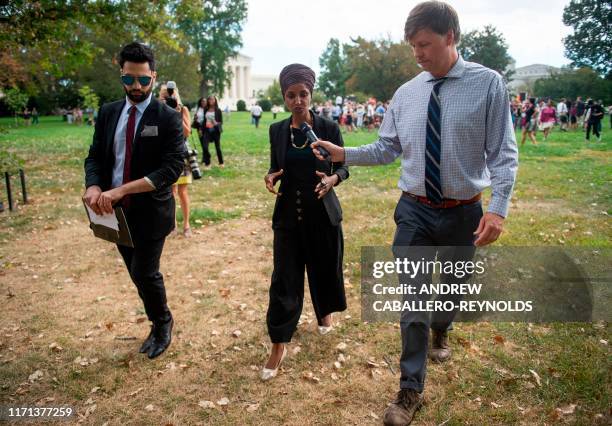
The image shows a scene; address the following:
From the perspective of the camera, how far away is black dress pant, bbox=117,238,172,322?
3793mm

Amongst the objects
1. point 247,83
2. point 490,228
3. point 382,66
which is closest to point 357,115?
point 382,66

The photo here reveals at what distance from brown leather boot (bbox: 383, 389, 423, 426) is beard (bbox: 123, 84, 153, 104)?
3004 millimetres

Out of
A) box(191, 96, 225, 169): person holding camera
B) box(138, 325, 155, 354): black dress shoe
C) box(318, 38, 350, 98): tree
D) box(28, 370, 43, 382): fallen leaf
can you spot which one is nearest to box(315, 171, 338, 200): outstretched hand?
box(138, 325, 155, 354): black dress shoe

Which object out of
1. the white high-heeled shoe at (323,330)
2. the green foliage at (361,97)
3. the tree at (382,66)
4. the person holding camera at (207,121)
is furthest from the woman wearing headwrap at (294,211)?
the green foliage at (361,97)

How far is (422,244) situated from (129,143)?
7.96ft

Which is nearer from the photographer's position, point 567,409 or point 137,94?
point 567,409

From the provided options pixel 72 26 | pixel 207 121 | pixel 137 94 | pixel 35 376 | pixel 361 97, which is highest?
pixel 361 97

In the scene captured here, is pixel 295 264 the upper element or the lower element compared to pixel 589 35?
lower

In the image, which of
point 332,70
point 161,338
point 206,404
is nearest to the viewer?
point 206,404

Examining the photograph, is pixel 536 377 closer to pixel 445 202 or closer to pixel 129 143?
pixel 445 202

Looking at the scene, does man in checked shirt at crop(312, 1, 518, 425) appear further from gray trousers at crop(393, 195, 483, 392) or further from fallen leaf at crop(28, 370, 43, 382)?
fallen leaf at crop(28, 370, 43, 382)

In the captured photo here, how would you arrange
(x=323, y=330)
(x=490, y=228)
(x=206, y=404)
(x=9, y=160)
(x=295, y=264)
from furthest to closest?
(x=9, y=160) < (x=323, y=330) < (x=295, y=264) < (x=206, y=404) < (x=490, y=228)

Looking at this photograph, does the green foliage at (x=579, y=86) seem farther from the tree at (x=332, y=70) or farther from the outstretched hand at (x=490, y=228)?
the outstretched hand at (x=490, y=228)

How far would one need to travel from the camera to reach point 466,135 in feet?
→ 9.87
